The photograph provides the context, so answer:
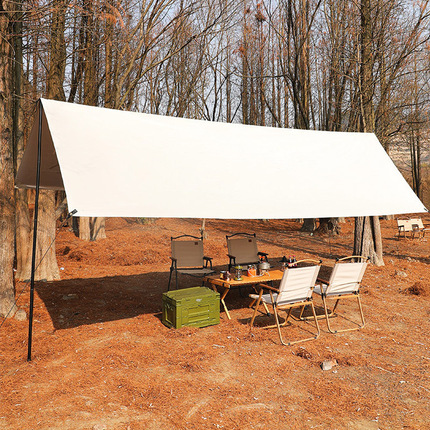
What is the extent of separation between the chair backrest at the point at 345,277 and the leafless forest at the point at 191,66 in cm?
403

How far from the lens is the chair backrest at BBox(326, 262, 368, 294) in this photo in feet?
15.9

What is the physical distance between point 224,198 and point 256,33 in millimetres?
16429

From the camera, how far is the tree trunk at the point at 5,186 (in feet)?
15.9

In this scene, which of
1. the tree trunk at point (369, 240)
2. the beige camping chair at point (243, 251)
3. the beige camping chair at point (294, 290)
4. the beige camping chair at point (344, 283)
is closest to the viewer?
the beige camping chair at point (294, 290)

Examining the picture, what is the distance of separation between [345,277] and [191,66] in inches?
537

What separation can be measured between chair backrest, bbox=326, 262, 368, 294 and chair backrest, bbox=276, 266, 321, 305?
1.09 ft

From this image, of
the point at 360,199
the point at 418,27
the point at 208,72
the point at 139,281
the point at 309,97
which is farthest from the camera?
the point at 208,72

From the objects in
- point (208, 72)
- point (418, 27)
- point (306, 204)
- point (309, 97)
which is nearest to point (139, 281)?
point (306, 204)

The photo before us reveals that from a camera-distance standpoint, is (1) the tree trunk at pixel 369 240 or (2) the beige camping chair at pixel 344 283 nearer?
(2) the beige camping chair at pixel 344 283

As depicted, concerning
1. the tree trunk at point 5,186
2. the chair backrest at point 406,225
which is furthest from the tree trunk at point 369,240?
the tree trunk at point 5,186

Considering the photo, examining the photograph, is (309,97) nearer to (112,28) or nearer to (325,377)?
(112,28)

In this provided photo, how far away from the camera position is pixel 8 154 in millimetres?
5000

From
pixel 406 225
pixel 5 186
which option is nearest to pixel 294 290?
pixel 5 186

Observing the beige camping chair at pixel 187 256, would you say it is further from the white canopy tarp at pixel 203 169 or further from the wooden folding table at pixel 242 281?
the white canopy tarp at pixel 203 169
